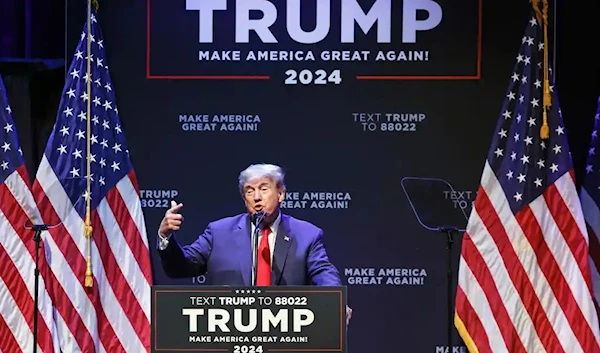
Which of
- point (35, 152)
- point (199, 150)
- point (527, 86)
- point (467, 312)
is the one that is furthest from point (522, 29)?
point (35, 152)

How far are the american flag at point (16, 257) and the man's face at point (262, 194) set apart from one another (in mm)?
1318

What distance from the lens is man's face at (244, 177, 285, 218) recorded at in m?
4.08

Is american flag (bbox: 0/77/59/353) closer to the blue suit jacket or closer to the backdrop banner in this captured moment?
the backdrop banner

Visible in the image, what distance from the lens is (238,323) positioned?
3.09 meters

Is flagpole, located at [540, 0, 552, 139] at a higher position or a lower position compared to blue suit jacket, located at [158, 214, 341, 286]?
higher

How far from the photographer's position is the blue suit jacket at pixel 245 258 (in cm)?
403

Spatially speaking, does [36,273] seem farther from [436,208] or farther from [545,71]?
[545,71]

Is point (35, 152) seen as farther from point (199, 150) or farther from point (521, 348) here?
point (521, 348)

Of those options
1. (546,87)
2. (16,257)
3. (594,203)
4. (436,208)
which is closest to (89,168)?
(16,257)

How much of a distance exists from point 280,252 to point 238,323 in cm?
98

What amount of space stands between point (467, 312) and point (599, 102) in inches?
53.3

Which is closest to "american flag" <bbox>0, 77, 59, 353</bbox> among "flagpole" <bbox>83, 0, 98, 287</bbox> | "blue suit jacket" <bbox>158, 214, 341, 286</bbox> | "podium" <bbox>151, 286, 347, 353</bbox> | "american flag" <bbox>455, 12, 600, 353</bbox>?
"flagpole" <bbox>83, 0, 98, 287</bbox>

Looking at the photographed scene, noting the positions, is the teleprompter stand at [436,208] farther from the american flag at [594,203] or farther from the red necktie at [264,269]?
the red necktie at [264,269]

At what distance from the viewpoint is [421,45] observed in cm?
494
